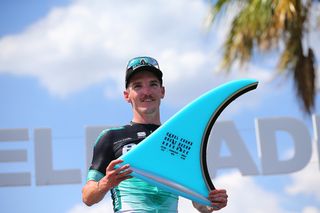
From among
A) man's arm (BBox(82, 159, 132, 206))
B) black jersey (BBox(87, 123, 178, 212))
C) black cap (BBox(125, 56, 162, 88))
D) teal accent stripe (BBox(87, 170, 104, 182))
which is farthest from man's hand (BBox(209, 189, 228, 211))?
black cap (BBox(125, 56, 162, 88))

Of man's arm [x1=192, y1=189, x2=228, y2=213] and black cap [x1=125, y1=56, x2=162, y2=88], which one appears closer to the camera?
man's arm [x1=192, y1=189, x2=228, y2=213]

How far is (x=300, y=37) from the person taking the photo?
11.2 meters

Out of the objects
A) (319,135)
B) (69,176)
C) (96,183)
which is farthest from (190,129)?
(319,135)

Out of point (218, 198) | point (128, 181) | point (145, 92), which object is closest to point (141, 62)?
point (145, 92)

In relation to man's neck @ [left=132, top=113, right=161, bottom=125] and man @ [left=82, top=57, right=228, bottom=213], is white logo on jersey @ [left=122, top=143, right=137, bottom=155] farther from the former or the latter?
man's neck @ [left=132, top=113, right=161, bottom=125]

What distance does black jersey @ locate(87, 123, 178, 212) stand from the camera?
254 cm

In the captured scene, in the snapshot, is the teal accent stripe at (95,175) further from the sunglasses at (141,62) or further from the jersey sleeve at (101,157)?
the sunglasses at (141,62)

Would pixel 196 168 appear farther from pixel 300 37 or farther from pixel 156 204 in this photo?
pixel 300 37

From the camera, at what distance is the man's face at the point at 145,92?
8.71 ft

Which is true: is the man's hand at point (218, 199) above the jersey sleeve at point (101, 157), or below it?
below

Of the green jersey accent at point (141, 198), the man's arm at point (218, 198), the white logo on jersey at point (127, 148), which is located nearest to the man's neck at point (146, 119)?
the white logo on jersey at point (127, 148)

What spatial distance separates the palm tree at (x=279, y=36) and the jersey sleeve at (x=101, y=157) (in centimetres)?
861

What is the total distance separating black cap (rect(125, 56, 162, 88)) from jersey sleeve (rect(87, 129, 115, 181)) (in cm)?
30

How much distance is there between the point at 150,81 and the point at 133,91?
0.10m
